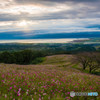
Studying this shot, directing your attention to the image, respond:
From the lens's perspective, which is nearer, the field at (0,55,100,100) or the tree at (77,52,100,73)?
the field at (0,55,100,100)

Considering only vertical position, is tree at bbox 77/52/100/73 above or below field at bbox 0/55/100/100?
below

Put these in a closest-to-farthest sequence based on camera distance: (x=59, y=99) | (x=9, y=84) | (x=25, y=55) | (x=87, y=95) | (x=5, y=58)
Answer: (x=59, y=99) → (x=87, y=95) → (x=9, y=84) → (x=5, y=58) → (x=25, y=55)

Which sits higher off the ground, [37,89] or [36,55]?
[37,89]

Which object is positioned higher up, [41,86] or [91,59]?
[41,86]


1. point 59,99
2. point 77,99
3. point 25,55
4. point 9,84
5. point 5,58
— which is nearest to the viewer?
point 59,99

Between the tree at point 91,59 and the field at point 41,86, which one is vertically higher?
the field at point 41,86

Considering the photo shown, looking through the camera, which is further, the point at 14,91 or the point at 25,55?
the point at 25,55

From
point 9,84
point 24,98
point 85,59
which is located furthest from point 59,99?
point 85,59

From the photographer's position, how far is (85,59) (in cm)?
4644

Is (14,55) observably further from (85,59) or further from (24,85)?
(24,85)

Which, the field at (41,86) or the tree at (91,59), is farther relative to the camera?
the tree at (91,59)

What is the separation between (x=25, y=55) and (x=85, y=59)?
55.3 metres

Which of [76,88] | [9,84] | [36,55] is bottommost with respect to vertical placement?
[36,55]

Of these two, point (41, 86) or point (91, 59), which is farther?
point (91, 59)
